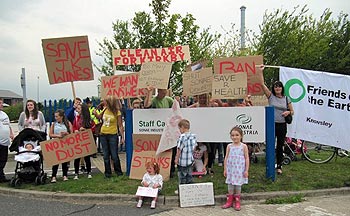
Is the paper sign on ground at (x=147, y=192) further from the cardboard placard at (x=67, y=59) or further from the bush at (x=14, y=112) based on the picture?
the bush at (x=14, y=112)

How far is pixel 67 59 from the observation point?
794cm

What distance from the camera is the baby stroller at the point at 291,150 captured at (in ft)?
28.3

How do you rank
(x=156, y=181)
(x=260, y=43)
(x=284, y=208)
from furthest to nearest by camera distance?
(x=260, y=43)
(x=156, y=181)
(x=284, y=208)

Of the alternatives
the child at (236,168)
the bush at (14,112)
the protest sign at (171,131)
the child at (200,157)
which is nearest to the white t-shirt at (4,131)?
the protest sign at (171,131)

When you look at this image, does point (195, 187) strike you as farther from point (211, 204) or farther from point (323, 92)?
point (323, 92)

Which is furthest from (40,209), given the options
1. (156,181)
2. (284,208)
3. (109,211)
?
(284,208)

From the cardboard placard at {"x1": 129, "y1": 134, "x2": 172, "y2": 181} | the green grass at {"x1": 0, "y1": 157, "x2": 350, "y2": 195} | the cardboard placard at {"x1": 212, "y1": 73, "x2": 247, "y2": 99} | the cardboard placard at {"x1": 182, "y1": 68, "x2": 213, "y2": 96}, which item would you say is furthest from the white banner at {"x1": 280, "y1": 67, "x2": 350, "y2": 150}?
the cardboard placard at {"x1": 129, "y1": 134, "x2": 172, "y2": 181}

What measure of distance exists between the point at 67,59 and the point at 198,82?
2.90 meters

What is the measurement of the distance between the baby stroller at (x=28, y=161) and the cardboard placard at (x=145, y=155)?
1827 mm

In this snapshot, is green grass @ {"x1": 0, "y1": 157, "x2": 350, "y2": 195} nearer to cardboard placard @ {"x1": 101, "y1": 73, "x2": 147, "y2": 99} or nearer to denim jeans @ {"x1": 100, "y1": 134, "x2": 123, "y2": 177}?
denim jeans @ {"x1": 100, "y1": 134, "x2": 123, "y2": 177}

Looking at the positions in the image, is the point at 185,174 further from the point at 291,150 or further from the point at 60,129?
the point at 291,150

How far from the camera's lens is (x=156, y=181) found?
6.30 meters

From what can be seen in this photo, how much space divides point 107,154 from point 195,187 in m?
2.35

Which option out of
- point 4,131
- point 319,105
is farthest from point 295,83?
point 4,131
